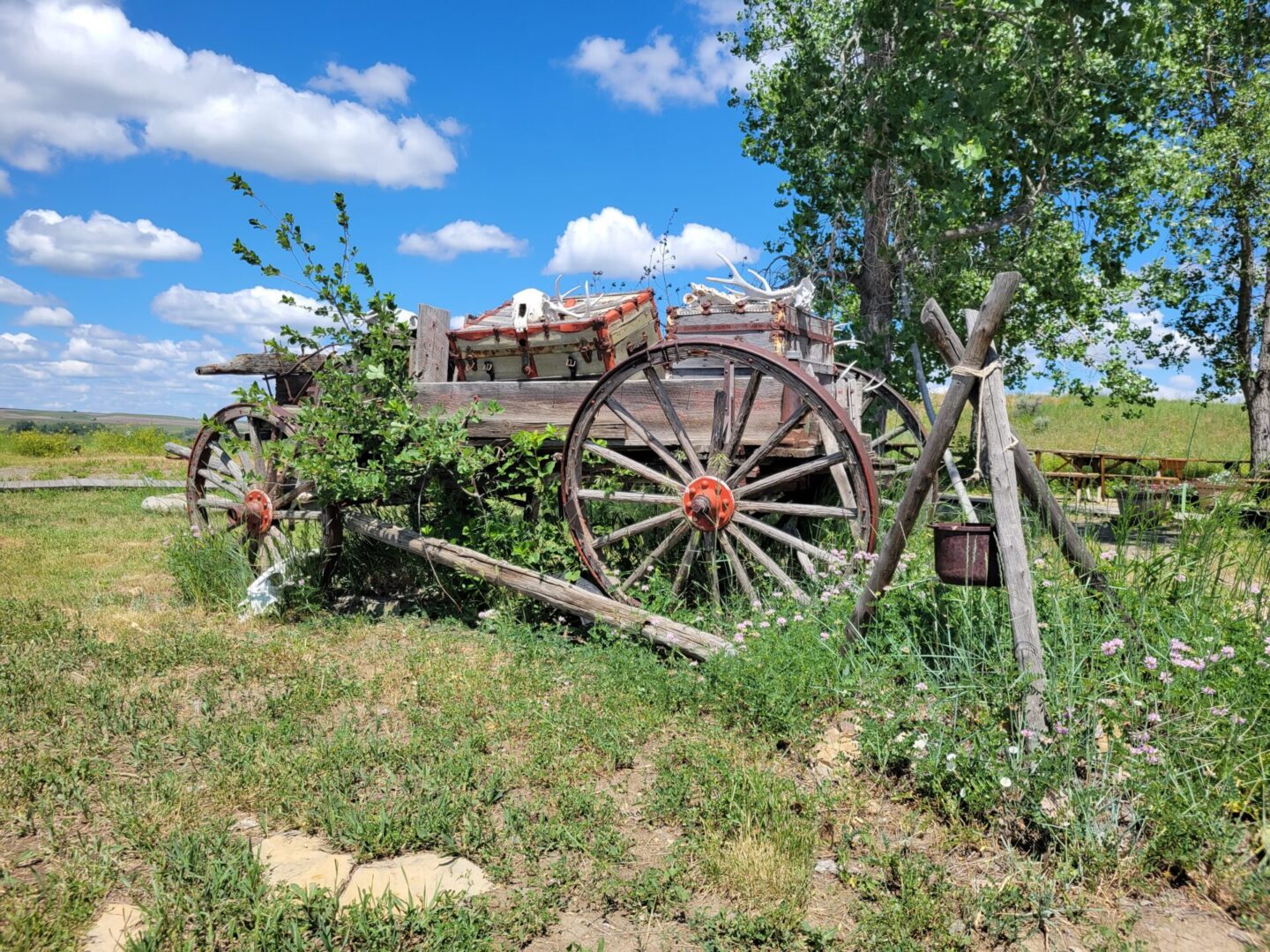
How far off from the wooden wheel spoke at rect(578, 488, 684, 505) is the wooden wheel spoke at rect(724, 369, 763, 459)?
0.42 m

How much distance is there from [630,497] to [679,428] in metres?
0.53

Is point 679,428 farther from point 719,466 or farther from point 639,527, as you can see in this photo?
point 639,527

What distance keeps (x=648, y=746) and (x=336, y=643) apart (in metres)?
2.66

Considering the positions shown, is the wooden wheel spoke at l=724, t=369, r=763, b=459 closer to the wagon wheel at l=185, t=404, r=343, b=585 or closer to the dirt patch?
the dirt patch

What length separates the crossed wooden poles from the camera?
3146mm

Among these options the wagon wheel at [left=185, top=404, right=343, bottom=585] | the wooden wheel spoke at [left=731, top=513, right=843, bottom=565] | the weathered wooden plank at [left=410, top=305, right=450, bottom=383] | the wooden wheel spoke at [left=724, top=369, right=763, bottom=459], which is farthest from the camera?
the wagon wheel at [left=185, top=404, right=343, bottom=585]

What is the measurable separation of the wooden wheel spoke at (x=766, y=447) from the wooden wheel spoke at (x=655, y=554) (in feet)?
1.38

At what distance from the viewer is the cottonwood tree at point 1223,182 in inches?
414

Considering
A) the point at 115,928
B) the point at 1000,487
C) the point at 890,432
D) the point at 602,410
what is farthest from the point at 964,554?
the point at 890,432

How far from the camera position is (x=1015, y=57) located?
7.89 meters

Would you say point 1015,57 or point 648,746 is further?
point 1015,57

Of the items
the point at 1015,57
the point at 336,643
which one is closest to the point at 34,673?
the point at 336,643

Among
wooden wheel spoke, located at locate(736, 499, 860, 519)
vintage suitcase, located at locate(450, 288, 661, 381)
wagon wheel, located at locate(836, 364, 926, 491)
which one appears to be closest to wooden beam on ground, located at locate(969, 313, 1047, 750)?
wooden wheel spoke, located at locate(736, 499, 860, 519)

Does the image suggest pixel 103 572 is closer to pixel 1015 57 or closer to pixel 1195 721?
pixel 1195 721
